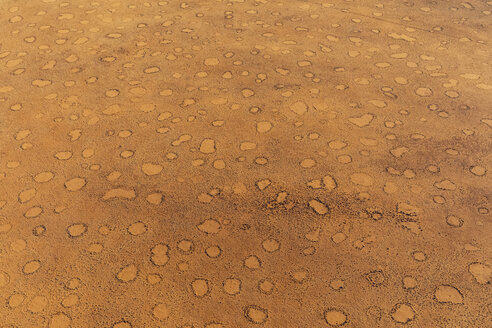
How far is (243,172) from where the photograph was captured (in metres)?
2.78

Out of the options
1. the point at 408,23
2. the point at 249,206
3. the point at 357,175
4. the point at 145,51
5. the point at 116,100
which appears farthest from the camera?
the point at 408,23

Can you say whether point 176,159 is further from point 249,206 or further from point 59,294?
point 59,294

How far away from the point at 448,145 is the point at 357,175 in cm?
73

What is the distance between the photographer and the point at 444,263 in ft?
7.45

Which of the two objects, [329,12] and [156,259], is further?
[329,12]

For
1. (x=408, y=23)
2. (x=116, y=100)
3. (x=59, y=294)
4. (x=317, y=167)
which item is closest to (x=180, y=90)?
(x=116, y=100)

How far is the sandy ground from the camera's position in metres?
2.12

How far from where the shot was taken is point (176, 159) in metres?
2.88

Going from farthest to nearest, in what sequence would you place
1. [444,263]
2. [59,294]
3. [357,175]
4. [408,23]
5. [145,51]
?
[408,23], [145,51], [357,175], [444,263], [59,294]

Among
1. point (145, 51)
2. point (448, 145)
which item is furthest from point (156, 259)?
point (145, 51)

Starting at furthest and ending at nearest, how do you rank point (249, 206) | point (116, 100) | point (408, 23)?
point (408, 23)
point (116, 100)
point (249, 206)

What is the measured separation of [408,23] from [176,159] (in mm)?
3000

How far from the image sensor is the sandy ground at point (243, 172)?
2.12 metres

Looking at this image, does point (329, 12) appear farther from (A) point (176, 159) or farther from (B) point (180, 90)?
(A) point (176, 159)
